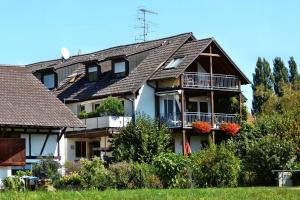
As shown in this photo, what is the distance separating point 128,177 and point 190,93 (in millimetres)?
21107

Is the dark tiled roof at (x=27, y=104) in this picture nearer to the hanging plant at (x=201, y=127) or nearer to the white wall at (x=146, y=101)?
the white wall at (x=146, y=101)

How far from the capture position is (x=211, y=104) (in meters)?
52.5

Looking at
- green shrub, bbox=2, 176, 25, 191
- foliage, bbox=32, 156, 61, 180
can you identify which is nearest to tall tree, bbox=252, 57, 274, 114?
foliage, bbox=32, 156, 61, 180

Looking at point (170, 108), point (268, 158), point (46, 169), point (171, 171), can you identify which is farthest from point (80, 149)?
point (171, 171)

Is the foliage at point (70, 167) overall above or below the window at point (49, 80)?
below

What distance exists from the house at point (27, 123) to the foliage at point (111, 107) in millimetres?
4506

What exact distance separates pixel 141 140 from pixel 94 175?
11.9 meters

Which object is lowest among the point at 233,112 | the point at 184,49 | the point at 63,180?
the point at 63,180

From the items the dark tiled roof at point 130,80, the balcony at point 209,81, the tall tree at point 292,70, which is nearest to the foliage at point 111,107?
A: the dark tiled roof at point 130,80

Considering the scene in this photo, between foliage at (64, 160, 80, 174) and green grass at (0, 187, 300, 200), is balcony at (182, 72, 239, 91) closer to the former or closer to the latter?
foliage at (64, 160, 80, 174)

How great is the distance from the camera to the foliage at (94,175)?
102ft

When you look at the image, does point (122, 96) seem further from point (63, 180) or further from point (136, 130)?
point (63, 180)

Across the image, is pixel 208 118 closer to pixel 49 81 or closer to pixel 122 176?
pixel 49 81

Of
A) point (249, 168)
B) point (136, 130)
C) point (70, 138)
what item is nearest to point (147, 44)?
point (70, 138)
